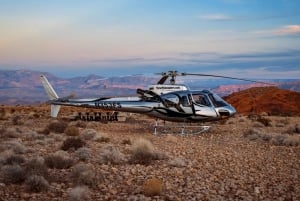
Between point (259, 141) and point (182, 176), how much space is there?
8571 millimetres

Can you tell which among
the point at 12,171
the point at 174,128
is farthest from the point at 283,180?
the point at 174,128

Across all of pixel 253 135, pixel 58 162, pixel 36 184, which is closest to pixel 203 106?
pixel 253 135

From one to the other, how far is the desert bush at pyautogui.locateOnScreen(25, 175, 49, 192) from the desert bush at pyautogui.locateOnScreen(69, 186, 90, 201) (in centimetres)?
77

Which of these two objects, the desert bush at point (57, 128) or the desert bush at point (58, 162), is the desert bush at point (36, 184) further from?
the desert bush at point (57, 128)

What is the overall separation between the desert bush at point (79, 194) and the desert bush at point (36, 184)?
30.4 inches

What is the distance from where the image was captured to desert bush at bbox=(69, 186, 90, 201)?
8.80 meters

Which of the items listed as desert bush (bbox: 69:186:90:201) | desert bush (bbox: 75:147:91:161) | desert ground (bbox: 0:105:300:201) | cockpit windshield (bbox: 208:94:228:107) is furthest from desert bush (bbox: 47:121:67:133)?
desert bush (bbox: 69:186:90:201)

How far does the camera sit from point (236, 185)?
34.4ft

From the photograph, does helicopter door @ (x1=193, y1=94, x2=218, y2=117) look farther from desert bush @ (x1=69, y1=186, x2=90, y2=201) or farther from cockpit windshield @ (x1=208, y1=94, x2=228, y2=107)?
desert bush @ (x1=69, y1=186, x2=90, y2=201)

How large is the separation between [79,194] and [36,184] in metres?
1.31

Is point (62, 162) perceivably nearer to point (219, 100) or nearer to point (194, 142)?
point (194, 142)

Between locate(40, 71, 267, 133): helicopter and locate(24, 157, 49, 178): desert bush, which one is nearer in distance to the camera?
locate(24, 157, 49, 178): desert bush

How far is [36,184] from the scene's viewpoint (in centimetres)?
964

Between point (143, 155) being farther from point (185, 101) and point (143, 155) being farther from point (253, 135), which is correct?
point (185, 101)
